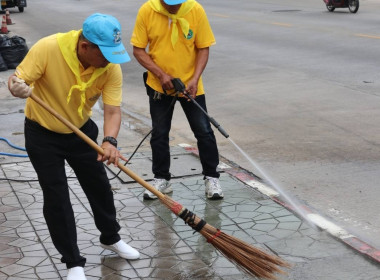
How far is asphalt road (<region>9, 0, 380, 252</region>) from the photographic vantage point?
725cm

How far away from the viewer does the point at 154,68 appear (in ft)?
21.5

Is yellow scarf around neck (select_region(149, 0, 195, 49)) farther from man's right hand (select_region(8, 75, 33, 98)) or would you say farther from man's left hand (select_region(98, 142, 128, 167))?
man's right hand (select_region(8, 75, 33, 98))

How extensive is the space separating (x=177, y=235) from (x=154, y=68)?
153cm

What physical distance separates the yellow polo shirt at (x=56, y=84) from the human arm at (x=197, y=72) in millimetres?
1487

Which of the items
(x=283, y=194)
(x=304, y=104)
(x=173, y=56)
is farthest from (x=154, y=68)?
(x=304, y=104)

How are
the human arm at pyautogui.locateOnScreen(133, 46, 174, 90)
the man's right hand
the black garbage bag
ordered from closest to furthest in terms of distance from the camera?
the man's right hand → the human arm at pyautogui.locateOnScreen(133, 46, 174, 90) → the black garbage bag

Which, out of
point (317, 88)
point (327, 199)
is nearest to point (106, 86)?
point (327, 199)

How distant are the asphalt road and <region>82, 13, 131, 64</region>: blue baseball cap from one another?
253 centimetres

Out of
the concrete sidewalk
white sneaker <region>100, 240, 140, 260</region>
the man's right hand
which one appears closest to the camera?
the man's right hand

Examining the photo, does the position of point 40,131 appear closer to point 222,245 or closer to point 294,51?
point 222,245

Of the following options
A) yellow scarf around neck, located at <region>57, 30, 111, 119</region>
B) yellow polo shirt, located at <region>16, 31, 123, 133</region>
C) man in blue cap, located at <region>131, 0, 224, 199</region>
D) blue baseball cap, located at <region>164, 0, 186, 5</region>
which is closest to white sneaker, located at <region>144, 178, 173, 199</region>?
man in blue cap, located at <region>131, 0, 224, 199</region>

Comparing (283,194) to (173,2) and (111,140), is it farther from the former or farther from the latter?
(111,140)

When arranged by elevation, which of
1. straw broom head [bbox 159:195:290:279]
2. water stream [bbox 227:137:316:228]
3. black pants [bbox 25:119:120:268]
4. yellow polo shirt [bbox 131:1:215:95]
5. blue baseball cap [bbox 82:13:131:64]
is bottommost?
water stream [bbox 227:137:316:228]

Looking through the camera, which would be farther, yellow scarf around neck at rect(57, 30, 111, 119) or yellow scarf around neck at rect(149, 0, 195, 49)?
yellow scarf around neck at rect(149, 0, 195, 49)
